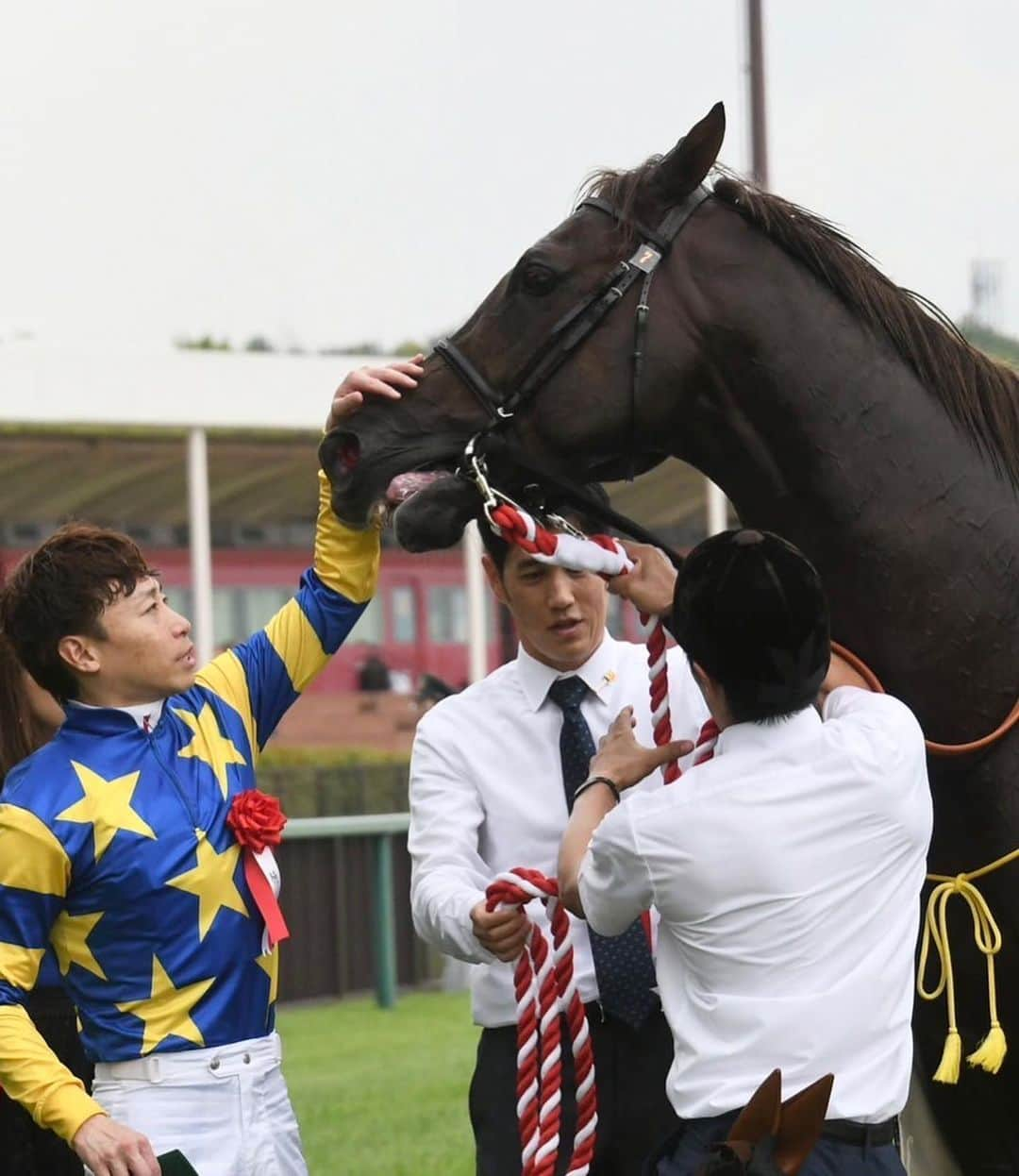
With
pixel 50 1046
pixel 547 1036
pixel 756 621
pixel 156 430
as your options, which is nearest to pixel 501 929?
pixel 547 1036

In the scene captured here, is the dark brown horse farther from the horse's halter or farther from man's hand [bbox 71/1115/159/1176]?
man's hand [bbox 71/1115/159/1176]

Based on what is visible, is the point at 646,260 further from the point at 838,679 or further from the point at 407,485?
the point at 838,679

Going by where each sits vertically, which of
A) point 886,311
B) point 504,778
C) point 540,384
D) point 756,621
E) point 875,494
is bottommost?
point 504,778

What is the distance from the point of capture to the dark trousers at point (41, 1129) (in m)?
3.39

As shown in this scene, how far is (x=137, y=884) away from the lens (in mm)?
2807

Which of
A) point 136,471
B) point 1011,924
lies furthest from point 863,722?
point 136,471

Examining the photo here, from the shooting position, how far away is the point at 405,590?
2122 cm

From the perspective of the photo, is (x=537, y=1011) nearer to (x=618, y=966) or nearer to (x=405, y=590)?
(x=618, y=966)

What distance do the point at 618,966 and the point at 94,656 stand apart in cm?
93

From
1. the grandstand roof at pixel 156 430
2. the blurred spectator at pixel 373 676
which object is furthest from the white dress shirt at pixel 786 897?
the blurred spectator at pixel 373 676

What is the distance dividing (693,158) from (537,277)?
294mm

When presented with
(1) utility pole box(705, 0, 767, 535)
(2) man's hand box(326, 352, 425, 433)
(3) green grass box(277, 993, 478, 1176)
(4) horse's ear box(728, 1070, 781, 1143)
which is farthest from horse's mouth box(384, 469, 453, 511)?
(1) utility pole box(705, 0, 767, 535)

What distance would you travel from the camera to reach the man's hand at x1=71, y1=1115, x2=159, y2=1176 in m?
2.59

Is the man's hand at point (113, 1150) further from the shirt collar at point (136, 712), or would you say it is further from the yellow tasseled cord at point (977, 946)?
the yellow tasseled cord at point (977, 946)
